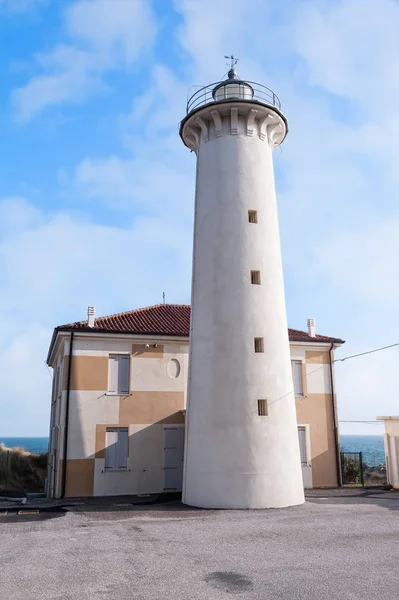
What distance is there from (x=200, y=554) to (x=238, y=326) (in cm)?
822

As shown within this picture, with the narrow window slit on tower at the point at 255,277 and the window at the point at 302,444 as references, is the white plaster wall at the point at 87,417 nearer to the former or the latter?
the narrow window slit on tower at the point at 255,277

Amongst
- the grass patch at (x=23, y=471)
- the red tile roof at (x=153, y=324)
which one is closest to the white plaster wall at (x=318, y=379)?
the red tile roof at (x=153, y=324)

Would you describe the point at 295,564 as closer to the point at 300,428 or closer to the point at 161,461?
the point at 161,461

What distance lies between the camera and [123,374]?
22.1 meters

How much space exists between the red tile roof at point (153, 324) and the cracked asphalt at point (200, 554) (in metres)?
7.93

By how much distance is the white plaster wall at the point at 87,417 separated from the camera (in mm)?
20844

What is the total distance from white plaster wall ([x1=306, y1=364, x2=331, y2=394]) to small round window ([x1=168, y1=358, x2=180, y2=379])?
6.22 m

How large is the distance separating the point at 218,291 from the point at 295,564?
9788mm

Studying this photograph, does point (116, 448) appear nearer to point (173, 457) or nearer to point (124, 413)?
point (124, 413)

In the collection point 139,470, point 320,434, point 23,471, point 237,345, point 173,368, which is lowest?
point 23,471

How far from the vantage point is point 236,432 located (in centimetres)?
1662

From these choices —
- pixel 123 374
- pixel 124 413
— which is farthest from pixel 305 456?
pixel 123 374

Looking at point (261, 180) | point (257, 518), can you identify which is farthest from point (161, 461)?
point (261, 180)

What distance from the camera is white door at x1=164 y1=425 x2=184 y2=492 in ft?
71.2
